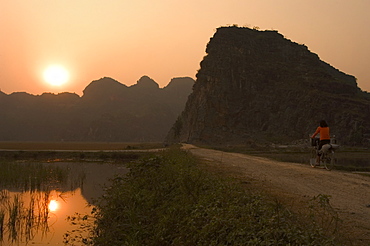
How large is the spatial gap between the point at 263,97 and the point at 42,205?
106 metres

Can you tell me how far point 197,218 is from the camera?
8000 mm

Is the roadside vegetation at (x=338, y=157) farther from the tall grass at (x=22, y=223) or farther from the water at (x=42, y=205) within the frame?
the tall grass at (x=22, y=223)

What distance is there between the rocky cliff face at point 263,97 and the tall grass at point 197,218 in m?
84.9

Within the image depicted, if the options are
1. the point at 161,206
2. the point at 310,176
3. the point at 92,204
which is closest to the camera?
the point at 161,206

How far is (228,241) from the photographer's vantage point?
6223 millimetres

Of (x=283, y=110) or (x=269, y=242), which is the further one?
(x=283, y=110)

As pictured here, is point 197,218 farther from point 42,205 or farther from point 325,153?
point 325,153

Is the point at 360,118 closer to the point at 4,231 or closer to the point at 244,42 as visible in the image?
the point at 244,42

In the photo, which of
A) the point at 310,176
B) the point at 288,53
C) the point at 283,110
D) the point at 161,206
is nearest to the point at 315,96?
the point at 283,110

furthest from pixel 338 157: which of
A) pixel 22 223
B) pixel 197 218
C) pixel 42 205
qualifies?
pixel 197 218

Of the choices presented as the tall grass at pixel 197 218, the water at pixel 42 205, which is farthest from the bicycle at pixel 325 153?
the water at pixel 42 205

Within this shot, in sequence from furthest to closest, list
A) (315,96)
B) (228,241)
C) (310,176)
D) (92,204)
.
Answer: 1. (315,96)
2. (92,204)
3. (310,176)
4. (228,241)

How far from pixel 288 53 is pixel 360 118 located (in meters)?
44.7

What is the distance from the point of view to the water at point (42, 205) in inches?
490
